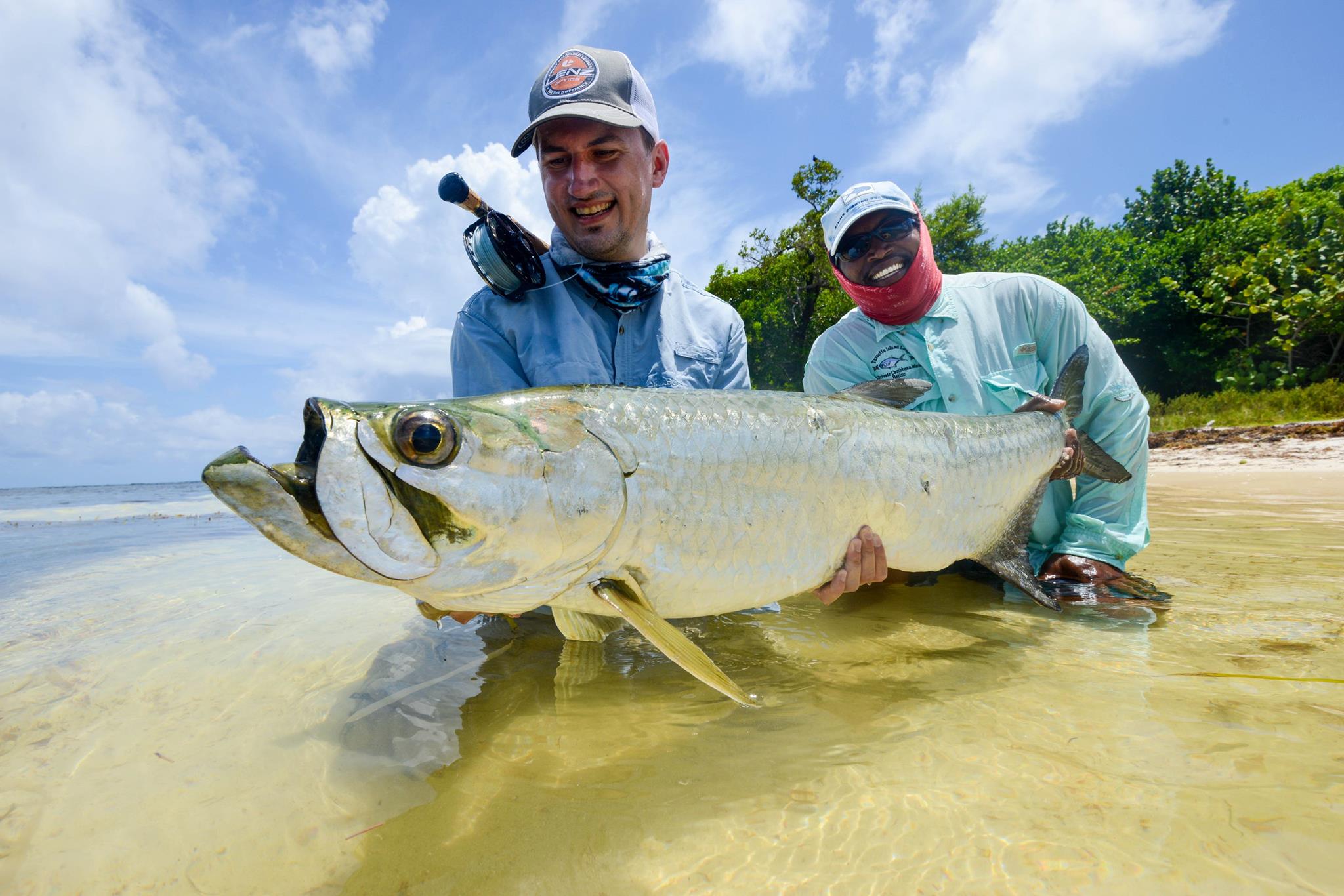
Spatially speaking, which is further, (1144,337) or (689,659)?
(1144,337)

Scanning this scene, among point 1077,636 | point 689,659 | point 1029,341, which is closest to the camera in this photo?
point 689,659

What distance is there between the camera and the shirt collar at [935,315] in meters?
3.86

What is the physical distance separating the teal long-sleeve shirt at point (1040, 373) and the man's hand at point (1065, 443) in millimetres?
587

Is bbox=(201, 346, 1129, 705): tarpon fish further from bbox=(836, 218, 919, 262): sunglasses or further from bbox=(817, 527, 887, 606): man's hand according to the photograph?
bbox=(836, 218, 919, 262): sunglasses

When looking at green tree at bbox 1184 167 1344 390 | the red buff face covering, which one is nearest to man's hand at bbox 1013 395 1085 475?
the red buff face covering

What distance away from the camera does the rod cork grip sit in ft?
10.4

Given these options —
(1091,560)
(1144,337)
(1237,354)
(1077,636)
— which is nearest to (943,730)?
(1077,636)

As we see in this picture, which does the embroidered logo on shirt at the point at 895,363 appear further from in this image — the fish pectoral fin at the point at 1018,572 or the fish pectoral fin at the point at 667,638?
the fish pectoral fin at the point at 667,638

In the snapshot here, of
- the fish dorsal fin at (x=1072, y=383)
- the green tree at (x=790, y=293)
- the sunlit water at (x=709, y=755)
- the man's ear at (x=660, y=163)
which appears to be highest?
the green tree at (x=790, y=293)

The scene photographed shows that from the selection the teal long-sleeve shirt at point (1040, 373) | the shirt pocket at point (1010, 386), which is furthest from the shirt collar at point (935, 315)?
the shirt pocket at point (1010, 386)

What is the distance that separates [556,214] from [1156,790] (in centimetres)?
339

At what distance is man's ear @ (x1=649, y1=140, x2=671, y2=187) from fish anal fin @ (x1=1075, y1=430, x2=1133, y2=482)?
8.78 ft

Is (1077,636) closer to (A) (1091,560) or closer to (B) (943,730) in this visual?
(A) (1091,560)

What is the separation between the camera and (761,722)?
218 cm
